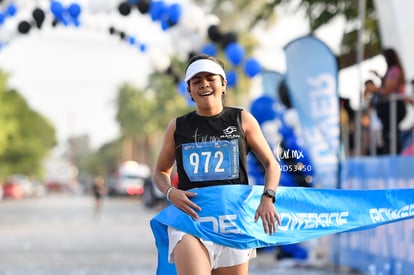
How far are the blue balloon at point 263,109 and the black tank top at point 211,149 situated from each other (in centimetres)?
993

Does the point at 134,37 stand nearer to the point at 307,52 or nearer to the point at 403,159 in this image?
the point at 307,52

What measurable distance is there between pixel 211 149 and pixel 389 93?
693 cm

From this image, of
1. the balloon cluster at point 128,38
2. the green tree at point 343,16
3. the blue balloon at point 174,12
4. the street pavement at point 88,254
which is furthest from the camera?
the balloon cluster at point 128,38

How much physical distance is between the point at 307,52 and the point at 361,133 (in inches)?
69.5

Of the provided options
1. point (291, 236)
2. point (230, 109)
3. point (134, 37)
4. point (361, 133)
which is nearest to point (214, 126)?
point (230, 109)

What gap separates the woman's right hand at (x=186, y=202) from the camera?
4844mm

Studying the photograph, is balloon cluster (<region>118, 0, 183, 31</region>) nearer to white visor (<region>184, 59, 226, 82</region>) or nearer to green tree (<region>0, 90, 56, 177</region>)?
white visor (<region>184, 59, 226, 82</region>)

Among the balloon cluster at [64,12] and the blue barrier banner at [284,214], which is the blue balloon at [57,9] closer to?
→ the balloon cluster at [64,12]

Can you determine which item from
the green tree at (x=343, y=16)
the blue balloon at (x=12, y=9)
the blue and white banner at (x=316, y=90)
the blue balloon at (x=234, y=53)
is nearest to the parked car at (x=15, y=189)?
the blue balloon at (x=12, y=9)

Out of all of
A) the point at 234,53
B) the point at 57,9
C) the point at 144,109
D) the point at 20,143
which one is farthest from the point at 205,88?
the point at 20,143

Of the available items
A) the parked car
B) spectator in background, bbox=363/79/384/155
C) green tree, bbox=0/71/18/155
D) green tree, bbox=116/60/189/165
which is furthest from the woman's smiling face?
the parked car

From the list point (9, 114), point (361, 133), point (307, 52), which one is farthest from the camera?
point (9, 114)

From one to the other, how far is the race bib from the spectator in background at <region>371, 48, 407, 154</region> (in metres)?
6.73

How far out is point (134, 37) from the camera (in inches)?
848
